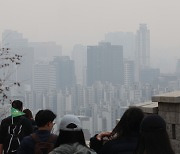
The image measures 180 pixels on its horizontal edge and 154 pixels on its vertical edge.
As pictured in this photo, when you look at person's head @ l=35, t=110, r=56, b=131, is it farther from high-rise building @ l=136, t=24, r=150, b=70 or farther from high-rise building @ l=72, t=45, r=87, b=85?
high-rise building @ l=136, t=24, r=150, b=70

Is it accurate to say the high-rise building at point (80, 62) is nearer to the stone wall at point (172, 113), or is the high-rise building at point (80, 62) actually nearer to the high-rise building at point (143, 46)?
the high-rise building at point (143, 46)

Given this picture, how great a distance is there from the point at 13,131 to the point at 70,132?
2126mm

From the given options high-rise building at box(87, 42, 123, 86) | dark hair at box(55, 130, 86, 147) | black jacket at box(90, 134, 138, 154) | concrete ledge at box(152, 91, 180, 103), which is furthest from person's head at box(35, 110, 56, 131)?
high-rise building at box(87, 42, 123, 86)

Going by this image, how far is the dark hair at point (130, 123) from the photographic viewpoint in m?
3.68

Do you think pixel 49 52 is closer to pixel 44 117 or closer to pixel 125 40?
pixel 125 40

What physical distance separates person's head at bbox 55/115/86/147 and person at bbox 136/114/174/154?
42cm

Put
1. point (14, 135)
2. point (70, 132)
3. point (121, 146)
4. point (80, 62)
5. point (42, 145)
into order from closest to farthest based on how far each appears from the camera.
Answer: point (70, 132), point (121, 146), point (42, 145), point (14, 135), point (80, 62)

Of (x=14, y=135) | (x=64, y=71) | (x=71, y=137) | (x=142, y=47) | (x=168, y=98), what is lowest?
(x=14, y=135)

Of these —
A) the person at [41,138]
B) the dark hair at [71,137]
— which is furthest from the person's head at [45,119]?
the dark hair at [71,137]

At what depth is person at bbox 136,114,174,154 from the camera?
310 centimetres

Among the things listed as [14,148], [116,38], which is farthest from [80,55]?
[14,148]

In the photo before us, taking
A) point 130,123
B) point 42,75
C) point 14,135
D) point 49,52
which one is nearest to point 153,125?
point 130,123

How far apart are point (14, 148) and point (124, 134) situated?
2091mm

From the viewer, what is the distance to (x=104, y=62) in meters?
148
